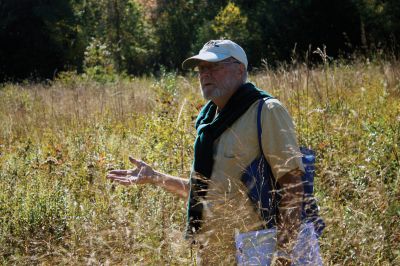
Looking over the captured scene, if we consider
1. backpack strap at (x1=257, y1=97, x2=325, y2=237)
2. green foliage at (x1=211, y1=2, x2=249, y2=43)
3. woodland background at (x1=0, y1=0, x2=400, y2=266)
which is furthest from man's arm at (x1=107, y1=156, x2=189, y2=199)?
green foliage at (x1=211, y1=2, x2=249, y2=43)

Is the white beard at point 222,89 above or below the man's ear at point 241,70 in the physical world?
below

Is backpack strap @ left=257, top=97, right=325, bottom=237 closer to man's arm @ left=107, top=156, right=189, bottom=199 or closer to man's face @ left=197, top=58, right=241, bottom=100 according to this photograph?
man's face @ left=197, top=58, right=241, bottom=100

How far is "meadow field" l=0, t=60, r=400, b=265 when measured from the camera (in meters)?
2.48

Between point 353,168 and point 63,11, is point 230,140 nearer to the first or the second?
point 353,168

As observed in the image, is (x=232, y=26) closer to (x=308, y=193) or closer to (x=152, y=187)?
(x=152, y=187)

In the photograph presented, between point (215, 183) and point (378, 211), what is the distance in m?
0.86

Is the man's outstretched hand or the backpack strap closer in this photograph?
the backpack strap

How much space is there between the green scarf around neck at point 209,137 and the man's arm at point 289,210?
0.36m

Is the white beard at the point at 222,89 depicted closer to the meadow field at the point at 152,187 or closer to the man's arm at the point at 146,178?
the man's arm at the point at 146,178

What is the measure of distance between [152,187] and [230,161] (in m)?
1.38

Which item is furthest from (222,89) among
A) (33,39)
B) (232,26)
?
(33,39)

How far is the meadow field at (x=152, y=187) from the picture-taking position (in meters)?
2.48

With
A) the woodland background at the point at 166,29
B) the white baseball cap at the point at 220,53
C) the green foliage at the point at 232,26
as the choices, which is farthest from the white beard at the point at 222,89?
the green foliage at the point at 232,26

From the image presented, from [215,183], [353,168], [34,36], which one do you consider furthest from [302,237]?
[34,36]
